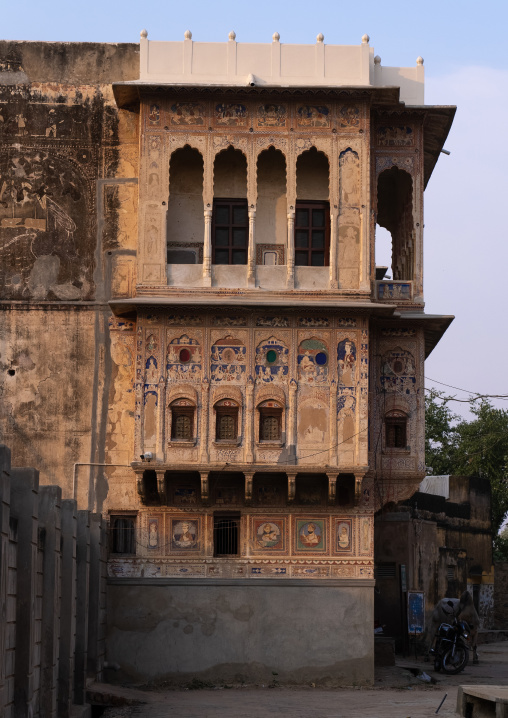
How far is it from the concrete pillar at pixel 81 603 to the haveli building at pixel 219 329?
3009mm

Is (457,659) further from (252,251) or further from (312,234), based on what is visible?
(252,251)

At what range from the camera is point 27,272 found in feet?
81.5

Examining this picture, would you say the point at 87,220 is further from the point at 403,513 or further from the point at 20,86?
the point at 403,513

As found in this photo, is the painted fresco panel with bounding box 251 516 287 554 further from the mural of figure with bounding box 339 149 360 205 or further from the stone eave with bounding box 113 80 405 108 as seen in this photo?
the stone eave with bounding box 113 80 405 108

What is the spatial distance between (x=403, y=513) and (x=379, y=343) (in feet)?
31.5

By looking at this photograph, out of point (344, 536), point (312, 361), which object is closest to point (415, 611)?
point (344, 536)

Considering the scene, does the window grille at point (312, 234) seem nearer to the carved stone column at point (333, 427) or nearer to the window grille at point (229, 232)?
the window grille at point (229, 232)

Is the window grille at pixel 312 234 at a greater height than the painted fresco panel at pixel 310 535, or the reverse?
the window grille at pixel 312 234

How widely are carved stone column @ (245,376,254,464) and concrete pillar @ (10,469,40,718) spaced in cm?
864

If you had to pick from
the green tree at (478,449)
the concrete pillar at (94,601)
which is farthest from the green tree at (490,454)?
the concrete pillar at (94,601)

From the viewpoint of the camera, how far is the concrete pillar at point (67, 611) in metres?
17.9

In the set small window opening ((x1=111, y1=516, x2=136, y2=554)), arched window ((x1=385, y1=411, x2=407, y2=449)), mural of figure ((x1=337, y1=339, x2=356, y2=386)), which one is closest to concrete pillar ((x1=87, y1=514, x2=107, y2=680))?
small window opening ((x1=111, y1=516, x2=136, y2=554))

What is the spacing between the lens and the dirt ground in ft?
62.4

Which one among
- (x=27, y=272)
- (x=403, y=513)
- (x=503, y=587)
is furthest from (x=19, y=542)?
(x=503, y=587)
